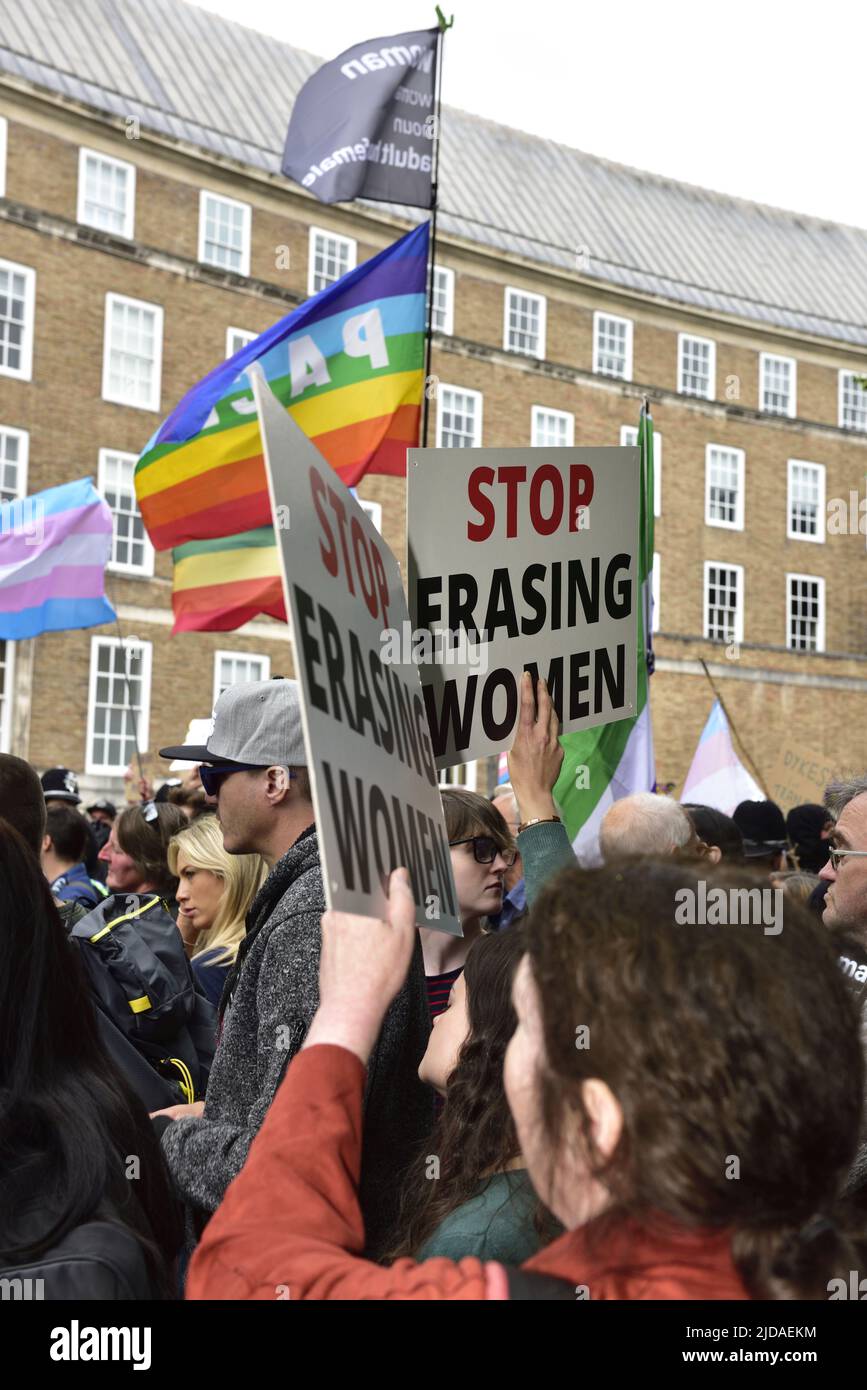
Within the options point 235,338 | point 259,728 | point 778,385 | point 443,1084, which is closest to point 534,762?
point 443,1084

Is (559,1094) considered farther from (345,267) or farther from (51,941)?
(345,267)

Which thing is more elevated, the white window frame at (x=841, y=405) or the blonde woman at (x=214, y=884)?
the white window frame at (x=841, y=405)

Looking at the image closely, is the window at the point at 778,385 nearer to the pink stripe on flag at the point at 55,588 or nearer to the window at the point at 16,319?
the window at the point at 16,319

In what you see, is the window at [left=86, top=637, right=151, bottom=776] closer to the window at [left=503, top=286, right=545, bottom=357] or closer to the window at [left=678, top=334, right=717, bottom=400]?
the window at [left=503, top=286, right=545, bottom=357]

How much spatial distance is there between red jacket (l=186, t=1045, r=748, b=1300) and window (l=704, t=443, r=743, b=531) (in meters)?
37.0

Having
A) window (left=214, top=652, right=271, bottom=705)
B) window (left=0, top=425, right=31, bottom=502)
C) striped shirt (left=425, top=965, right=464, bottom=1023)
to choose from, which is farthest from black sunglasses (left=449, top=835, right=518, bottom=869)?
window (left=214, top=652, right=271, bottom=705)

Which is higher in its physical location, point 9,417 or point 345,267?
point 345,267

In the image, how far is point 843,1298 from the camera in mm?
1646

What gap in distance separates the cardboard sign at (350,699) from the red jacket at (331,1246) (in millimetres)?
266

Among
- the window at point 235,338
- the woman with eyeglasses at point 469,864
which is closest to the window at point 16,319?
the window at point 235,338

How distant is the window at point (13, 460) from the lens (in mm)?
25312

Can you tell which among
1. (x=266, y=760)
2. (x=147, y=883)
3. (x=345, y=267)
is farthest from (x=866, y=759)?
(x=266, y=760)

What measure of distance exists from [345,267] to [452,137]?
26.2ft
